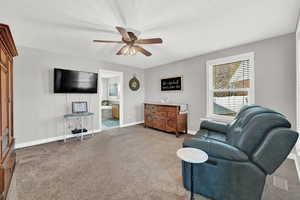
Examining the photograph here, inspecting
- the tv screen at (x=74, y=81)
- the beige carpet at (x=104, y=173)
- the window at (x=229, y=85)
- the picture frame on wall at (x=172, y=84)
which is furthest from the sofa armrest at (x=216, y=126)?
the tv screen at (x=74, y=81)

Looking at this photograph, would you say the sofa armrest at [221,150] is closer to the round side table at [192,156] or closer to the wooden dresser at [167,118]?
the round side table at [192,156]

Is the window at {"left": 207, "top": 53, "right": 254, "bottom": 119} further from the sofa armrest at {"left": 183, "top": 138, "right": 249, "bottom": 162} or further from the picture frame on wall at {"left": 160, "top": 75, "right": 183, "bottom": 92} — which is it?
the sofa armrest at {"left": 183, "top": 138, "right": 249, "bottom": 162}

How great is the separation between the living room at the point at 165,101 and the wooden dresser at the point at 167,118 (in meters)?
0.04

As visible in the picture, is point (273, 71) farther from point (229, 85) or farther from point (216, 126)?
point (216, 126)

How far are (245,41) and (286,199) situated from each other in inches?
111

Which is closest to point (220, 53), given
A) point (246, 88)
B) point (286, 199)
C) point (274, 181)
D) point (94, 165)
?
point (246, 88)

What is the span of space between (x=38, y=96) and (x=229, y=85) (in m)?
4.85

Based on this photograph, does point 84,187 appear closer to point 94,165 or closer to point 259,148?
point 94,165

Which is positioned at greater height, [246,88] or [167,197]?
[246,88]

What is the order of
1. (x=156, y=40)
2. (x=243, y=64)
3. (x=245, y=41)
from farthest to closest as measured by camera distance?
(x=243, y=64), (x=245, y=41), (x=156, y=40)

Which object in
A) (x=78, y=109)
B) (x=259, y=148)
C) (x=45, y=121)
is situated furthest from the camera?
(x=78, y=109)

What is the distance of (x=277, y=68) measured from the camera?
8.66ft

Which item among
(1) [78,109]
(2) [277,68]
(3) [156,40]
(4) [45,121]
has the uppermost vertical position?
A: (3) [156,40]

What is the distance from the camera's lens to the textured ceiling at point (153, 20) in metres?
1.74
